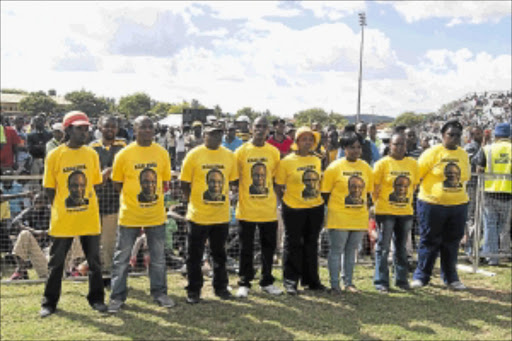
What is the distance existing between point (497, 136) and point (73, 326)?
6.66 m

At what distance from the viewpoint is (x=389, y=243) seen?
6.39 metres

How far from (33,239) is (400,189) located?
4.90 meters

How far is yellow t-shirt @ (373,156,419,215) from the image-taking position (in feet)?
20.5

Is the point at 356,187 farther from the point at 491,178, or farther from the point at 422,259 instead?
the point at 491,178

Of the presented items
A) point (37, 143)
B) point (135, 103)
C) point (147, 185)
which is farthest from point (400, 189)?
point (135, 103)

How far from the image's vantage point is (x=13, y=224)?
7.21m

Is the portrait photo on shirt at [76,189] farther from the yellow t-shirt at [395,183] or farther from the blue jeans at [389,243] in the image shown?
the blue jeans at [389,243]

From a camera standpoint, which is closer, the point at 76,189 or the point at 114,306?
the point at 76,189

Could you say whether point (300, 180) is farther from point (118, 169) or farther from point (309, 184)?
point (118, 169)

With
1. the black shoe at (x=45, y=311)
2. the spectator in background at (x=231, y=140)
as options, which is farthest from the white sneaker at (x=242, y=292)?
the spectator in background at (x=231, y=140)

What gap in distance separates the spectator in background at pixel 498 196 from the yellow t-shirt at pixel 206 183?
4362 millimetres

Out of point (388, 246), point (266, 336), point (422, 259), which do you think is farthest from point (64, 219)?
point (422, 259)

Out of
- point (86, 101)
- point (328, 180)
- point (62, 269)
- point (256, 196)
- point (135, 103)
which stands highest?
point (135, 103)

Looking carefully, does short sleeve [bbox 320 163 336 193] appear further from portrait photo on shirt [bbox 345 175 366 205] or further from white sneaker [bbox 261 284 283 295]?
white sneaker [bbox 261 284 283 295]
